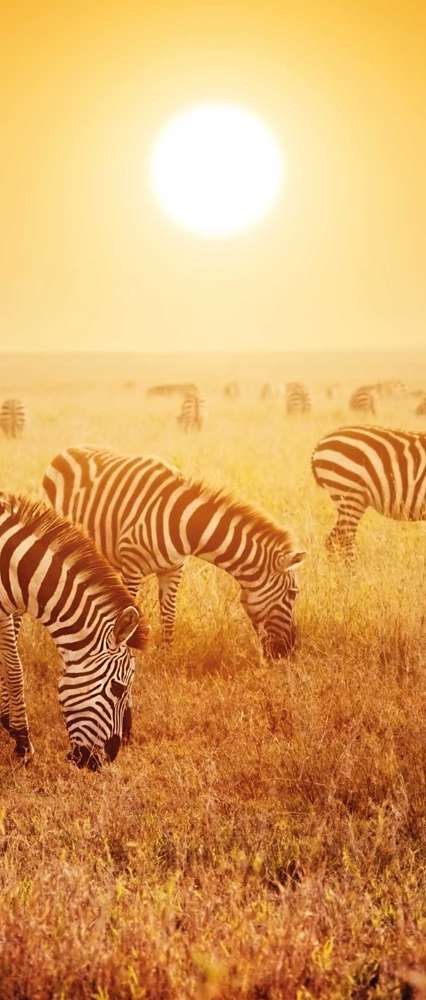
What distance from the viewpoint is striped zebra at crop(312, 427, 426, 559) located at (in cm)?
1000

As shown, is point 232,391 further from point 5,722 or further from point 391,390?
point 5,722

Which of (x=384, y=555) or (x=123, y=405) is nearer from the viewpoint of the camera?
(x=384, y=555)

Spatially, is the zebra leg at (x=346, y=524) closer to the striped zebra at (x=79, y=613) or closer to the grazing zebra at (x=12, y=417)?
the striped zebra at (x=79, y=613)

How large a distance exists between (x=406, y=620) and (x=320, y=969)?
Result: 4.43 m

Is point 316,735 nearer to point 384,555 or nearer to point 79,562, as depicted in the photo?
point 79,562

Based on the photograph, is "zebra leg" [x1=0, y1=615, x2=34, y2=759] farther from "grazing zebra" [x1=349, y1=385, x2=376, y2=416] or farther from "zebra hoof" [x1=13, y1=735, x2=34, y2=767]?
"grazing zebra" [x1=349, y1=385, x2=376, y2=416]

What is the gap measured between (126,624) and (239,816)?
124 centimetres

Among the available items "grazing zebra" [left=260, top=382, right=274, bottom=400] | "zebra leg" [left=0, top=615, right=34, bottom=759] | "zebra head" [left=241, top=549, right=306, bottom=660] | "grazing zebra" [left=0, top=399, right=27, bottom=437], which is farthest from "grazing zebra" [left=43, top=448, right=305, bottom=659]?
"grazing zebra" [left=260, top=382, right=274, bottom=400]

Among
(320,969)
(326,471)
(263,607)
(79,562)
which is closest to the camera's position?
(320,969)

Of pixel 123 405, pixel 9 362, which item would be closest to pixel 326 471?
pixel 123 405

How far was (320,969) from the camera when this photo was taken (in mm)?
3279

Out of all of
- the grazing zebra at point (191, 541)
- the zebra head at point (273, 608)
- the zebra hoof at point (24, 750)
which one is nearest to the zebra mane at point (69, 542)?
the zebra hoof at point (24, 750)

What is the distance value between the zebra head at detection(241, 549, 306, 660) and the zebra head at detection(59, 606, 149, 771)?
6.33 ft

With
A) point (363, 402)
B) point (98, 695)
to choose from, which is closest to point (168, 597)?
point (98, 695)
